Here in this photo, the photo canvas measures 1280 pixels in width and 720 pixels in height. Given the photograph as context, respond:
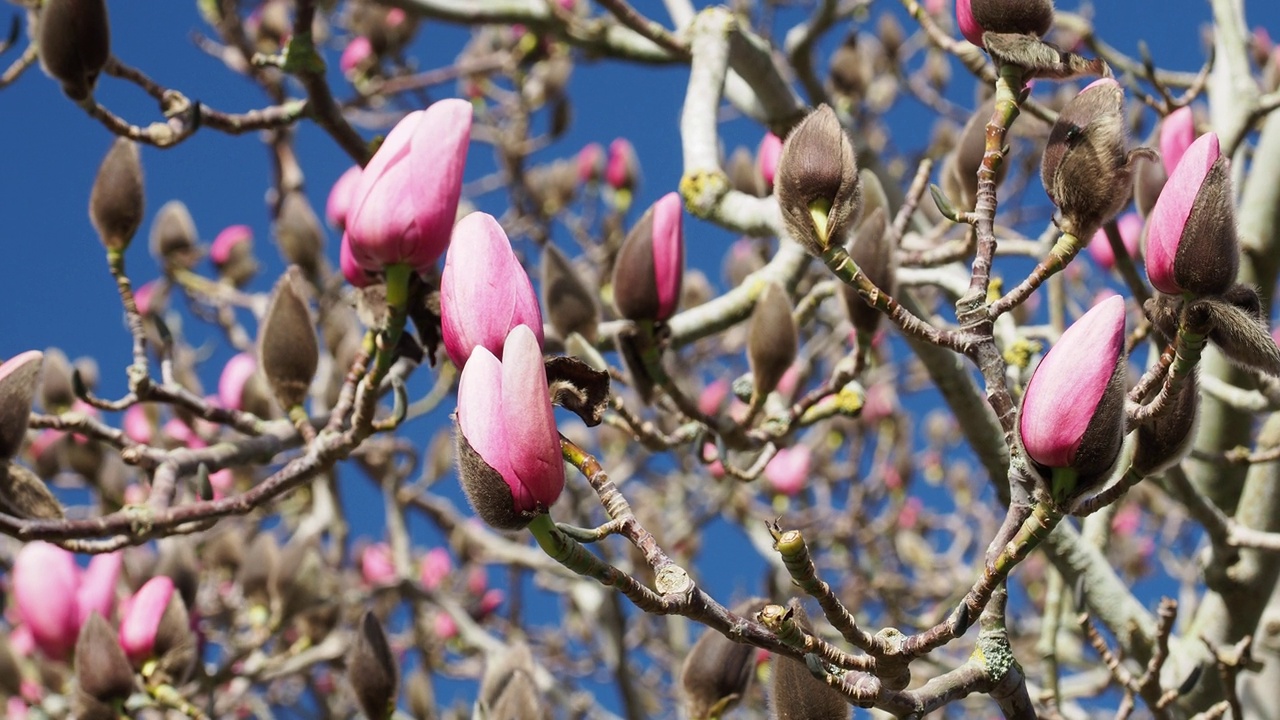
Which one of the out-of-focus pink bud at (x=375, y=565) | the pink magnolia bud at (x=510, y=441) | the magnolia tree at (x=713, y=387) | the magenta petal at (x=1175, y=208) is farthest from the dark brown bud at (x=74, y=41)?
the out-of-focus pink bud at (x=375, y=565)

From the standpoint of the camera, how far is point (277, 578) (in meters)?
2.33

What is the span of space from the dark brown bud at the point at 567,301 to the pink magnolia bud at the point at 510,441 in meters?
0.80

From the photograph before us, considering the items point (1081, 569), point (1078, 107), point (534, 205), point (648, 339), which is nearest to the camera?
point (1078, 107)

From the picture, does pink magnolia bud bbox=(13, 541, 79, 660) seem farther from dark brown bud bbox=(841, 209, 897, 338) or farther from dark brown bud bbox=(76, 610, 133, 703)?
dark brown bud bbox=(841, 209, 897, 338)

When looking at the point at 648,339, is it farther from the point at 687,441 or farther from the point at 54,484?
the point at 54,484

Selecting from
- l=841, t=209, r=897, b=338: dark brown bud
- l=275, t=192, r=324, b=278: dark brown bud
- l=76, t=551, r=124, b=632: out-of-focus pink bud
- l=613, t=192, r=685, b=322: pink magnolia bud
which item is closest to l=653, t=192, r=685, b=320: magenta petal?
l=613, t=192, r=685, b=322: pink magnolia bud

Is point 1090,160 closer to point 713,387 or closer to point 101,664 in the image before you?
point 101,664

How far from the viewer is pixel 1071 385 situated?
0.91 metres

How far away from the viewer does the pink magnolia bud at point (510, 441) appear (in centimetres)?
94

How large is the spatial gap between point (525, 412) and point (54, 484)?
2276 mm

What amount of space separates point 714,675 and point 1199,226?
75 centimetres

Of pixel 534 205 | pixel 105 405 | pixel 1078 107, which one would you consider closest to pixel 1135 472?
pixel 1078 107

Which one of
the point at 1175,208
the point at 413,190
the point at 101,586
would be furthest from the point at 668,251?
the point at 101,586

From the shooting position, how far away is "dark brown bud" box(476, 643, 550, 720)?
1.48 m
